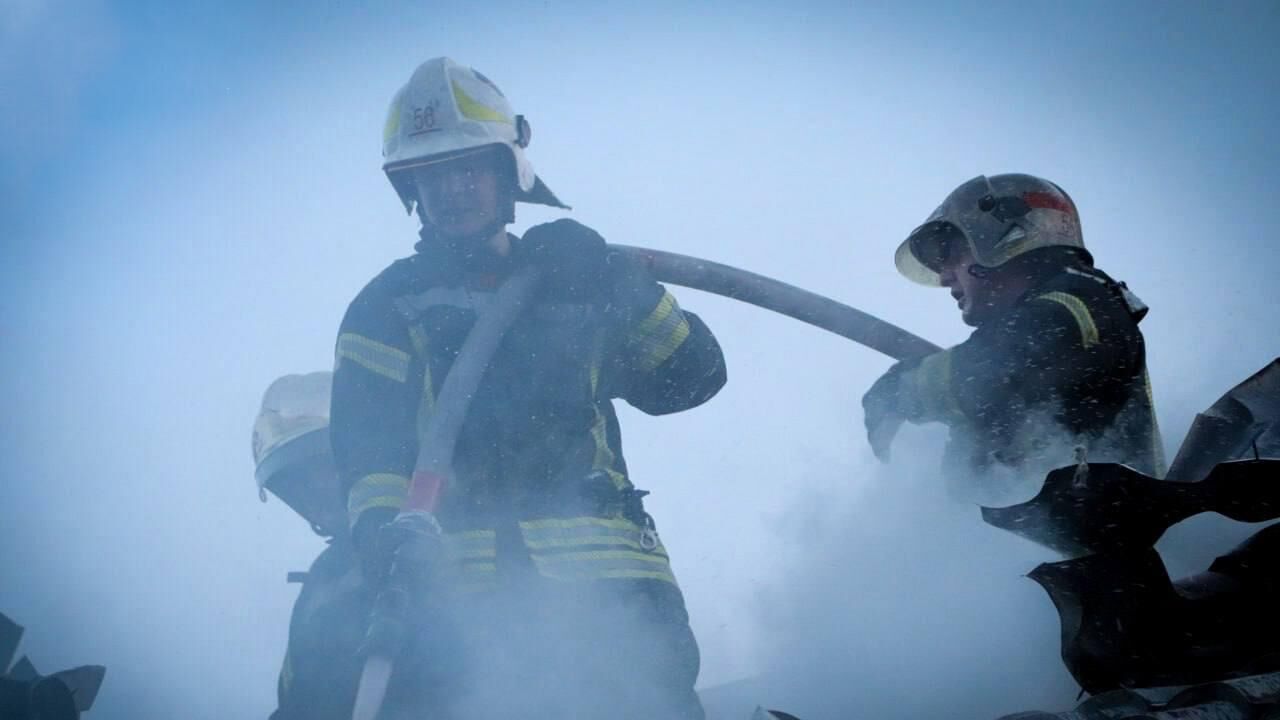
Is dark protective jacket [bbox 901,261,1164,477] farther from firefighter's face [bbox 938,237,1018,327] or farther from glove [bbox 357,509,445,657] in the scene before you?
glove [bbox 357,509,445,657]

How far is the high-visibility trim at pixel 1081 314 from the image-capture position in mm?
→ 3205

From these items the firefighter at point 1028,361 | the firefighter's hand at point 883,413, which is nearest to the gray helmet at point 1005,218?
the firefighter at point 1028,361

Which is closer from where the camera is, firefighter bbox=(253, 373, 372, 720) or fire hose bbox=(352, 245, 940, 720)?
fire hose bbox=(352, 245, 940, 720)

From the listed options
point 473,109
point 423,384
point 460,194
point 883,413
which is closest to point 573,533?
point 423,384

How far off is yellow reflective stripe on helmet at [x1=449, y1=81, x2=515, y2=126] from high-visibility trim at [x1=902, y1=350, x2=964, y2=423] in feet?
7.64

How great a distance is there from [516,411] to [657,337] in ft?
2.67

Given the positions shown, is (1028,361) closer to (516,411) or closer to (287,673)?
(516,411)

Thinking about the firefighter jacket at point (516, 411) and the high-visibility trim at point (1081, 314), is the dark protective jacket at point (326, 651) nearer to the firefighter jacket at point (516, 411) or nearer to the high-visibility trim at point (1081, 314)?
the firefighter jacket at point (516, 411)

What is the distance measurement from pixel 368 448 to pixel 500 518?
0.64 meters

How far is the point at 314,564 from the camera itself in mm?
5023

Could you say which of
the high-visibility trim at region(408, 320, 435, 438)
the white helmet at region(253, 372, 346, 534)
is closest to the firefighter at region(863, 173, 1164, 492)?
the high-visibility trim at region(408, 320, 435, 438)

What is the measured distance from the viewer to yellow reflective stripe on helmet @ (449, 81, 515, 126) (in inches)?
174

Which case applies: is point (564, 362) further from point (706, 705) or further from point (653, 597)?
point (706, 705)

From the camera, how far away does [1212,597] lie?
2.90 meters
